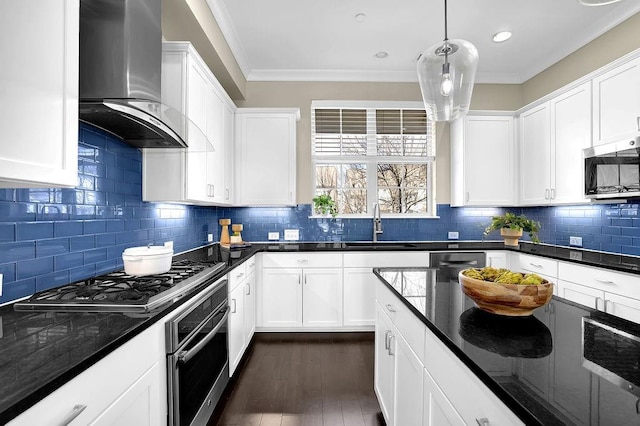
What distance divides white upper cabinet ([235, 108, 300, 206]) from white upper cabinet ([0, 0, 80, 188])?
2329 millimetres

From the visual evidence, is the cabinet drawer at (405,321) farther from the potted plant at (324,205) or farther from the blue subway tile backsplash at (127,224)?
the potted plant at (324,205)

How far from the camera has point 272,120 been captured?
11.4 feet

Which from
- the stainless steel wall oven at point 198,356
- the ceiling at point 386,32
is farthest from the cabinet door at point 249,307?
the ceiling at point 386,32

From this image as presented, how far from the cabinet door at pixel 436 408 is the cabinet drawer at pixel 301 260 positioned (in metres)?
2.15

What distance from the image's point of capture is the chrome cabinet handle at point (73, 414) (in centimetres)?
78

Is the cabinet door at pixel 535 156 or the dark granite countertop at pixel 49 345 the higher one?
the cabinet door at pixel 535 156

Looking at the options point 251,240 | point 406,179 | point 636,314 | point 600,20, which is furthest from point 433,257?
point 600,20

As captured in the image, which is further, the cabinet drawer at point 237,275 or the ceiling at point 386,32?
the ceiling at point 386,32

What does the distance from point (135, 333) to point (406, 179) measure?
3.56 m

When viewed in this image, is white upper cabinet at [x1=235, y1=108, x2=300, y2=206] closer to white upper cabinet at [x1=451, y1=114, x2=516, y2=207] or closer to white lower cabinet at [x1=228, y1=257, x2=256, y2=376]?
white lower cabinet at [x1=228, y1=257, x2=256, y2=376]

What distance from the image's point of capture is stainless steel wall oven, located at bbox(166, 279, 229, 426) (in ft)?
4.43

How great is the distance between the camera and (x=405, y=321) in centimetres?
138

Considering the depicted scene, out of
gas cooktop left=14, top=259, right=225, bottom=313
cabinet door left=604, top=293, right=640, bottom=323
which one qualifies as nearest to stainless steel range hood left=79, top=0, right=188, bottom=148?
gas cooktop left=14, top=259, right=225, bottom=313

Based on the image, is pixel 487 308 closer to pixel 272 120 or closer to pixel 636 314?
pixel 636 314
